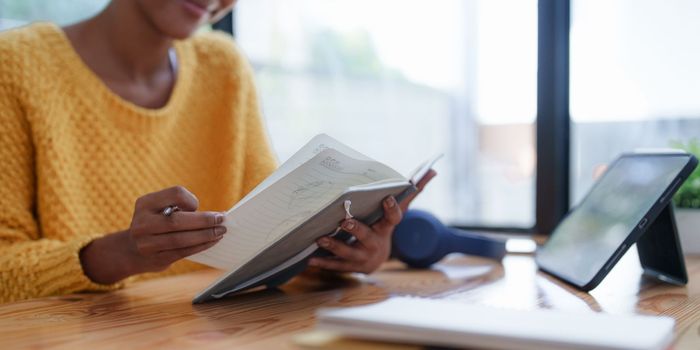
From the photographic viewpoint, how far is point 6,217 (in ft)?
3.72

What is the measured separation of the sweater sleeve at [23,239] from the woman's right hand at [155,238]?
30mm

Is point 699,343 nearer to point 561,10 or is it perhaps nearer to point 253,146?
point 253,146

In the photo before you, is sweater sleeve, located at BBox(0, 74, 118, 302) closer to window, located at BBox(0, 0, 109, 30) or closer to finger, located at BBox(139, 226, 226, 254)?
finger, located at BBox(139, 226, 226, 254)

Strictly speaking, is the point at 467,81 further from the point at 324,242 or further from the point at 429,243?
the point at 324,242

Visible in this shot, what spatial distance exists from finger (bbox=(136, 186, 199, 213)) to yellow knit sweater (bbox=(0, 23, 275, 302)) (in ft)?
0.62

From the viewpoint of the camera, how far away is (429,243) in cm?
131

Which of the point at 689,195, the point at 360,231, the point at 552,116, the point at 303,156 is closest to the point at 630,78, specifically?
the point at 552,116

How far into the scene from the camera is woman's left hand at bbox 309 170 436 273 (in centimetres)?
101

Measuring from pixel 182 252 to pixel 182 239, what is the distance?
0.04 metres

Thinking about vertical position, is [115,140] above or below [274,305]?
above

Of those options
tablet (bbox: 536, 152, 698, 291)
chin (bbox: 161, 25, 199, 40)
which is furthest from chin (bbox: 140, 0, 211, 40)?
tablet (bbox: 536, 152, 698, 291)

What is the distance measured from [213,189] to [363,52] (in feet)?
2.64

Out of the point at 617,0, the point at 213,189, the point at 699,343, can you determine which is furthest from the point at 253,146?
the point at 699,343

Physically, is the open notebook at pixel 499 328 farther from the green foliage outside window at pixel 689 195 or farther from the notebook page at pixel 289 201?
the green foliage outside window at pixel 689 195
